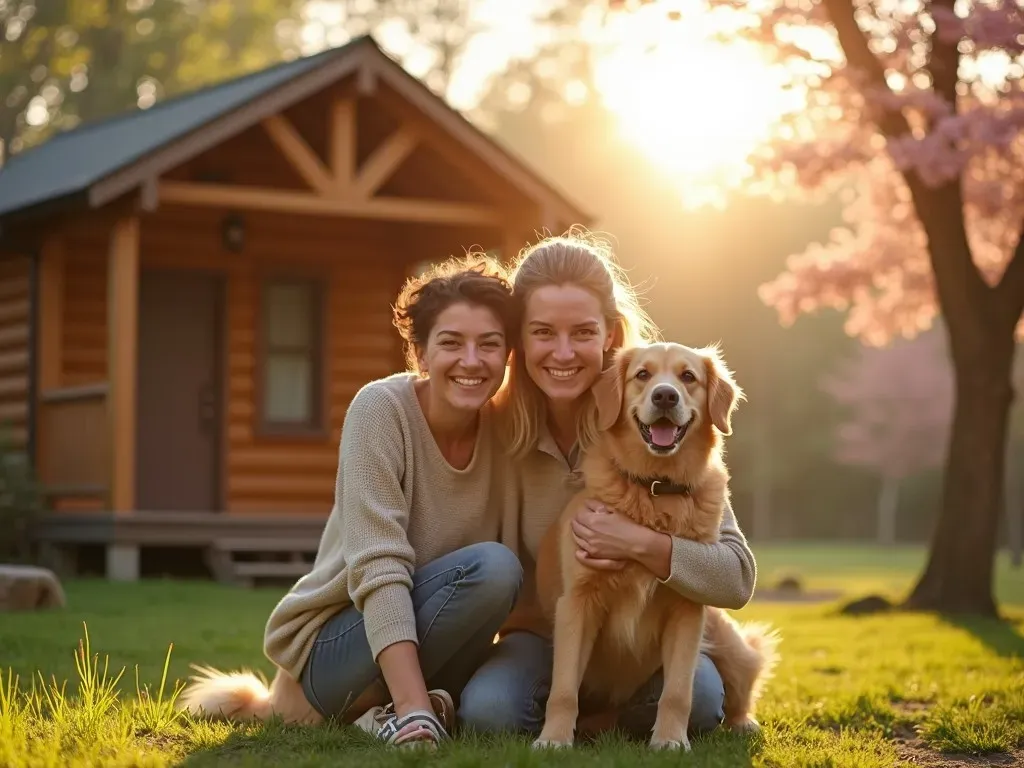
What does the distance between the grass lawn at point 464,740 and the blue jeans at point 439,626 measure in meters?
0.18

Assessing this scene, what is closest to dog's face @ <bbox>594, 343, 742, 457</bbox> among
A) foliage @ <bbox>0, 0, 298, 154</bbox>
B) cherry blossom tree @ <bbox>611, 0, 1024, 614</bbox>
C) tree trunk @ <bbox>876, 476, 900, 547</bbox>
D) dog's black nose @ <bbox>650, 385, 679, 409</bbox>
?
dog's black nose @ <bbox>650, 385, 679, 409</bbox>

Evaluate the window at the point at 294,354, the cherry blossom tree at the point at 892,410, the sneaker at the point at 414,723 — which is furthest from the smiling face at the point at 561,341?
the cherry blossom tree at the point at 892,410

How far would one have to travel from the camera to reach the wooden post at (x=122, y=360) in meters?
11.0

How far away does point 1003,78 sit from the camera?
11500 mm

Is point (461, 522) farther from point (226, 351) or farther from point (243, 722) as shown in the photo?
point (226, 351)

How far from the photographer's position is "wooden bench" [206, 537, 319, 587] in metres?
11.4

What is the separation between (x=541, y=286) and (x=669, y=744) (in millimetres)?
1535

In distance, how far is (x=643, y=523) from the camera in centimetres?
446

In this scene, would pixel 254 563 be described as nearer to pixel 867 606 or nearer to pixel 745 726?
pixel 867 606

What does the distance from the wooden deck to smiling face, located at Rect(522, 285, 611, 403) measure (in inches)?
285

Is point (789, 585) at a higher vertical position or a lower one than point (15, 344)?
lower

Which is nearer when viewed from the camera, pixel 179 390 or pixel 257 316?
pixel 179 390

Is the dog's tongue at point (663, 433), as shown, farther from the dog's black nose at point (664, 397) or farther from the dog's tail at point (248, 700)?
the dog's tail at point (248, 700)

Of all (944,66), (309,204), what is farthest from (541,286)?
(944,66)
